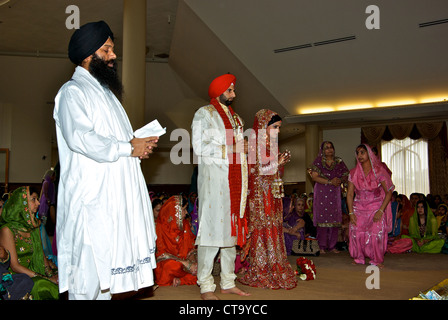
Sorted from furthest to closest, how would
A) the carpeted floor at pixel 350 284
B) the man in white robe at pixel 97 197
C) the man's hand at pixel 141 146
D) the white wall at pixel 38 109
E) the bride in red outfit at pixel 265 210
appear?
the white wall at pixel 38 109
the bride in red outfit at pixel 265 210
the carpeted floor at pixel 350 284
the man's hand at pixel 141 146
the man in white robe at pixel 97 197

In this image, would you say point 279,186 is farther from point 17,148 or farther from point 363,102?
point 17,148

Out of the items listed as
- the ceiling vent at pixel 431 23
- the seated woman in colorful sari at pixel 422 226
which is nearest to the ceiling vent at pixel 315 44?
the ceiling vent at pixel 431 23

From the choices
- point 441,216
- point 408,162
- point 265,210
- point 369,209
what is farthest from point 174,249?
point 408,162

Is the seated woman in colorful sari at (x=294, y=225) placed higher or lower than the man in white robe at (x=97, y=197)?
lower

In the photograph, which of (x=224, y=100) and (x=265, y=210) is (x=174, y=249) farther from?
(x=224, y=100)

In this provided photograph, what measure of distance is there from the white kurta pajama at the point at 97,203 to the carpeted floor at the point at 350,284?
1577 millimetres

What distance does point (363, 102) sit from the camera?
33.9 feet

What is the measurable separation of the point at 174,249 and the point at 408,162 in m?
10.3

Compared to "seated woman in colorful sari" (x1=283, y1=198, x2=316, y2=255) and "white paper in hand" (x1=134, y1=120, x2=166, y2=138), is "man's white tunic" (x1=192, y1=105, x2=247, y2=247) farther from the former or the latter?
"seated woman in colorful sari" (x1=283, y1=198, x2=316, y2=255)

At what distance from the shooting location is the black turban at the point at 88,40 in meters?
1.85

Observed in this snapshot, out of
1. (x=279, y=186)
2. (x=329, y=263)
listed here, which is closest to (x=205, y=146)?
(x=279, y=186)

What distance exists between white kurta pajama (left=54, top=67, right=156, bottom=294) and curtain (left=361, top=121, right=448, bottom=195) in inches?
459

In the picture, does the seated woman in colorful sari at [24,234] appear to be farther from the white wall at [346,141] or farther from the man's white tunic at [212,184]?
the white wall at [346,141]
